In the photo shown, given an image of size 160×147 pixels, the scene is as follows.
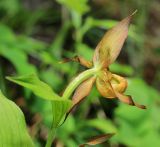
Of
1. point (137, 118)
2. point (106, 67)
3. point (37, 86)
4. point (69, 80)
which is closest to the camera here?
point (37, 86)

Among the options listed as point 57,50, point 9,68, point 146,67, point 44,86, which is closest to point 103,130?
point 57,50

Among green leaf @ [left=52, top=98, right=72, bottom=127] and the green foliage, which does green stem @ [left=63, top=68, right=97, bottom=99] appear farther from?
the green foliage

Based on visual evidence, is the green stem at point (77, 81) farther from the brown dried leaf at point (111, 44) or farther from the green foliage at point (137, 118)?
the green foliage at point (137, 118)

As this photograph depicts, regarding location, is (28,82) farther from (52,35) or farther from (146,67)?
(146,67)

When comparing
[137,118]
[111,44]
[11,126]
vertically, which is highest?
[111,44]

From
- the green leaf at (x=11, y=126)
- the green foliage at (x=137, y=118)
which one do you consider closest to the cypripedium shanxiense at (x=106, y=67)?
the green leaf at (x=11, y=126)

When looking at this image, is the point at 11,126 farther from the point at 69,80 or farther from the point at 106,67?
the point at 69,80

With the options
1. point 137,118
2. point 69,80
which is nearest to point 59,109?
point 69,80
